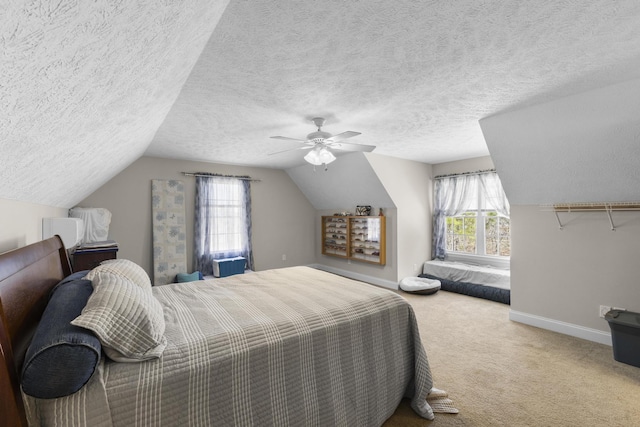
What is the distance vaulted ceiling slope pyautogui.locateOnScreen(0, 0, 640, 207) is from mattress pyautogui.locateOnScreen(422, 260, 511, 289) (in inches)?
112

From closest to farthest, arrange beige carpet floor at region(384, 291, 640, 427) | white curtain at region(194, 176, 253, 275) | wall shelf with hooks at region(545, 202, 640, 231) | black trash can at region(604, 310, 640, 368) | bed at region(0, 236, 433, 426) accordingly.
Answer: bed at region(0, 236, 433, 426) < beige carpet floor at region(384, 291, 640, 427) < black trash can at region(604, 310, 640, 368) < wall shelf with hooks at region(545, 202, 640, 231) < white curtain at region(194, 176, 253, 275)

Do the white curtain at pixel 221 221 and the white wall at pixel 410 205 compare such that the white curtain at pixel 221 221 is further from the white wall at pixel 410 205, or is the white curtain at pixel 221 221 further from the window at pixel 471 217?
the window at pixel 471 217

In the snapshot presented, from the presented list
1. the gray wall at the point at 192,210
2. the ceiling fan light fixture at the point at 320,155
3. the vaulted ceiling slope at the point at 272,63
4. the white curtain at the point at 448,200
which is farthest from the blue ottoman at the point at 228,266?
the white curtain at the point at 448,200

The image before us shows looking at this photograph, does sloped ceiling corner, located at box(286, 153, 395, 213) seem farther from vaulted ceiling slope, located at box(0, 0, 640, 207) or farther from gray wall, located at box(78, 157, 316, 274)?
vaulted ceiling slope, located at box(0, 0, 640, 207)

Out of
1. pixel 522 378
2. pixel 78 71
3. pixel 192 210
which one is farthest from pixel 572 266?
pixel 192 210

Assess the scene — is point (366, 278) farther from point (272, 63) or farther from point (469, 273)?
point (272, 63)

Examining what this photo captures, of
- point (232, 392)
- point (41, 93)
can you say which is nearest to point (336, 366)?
point (232, 392)

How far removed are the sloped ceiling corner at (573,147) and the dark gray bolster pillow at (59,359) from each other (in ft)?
12.1

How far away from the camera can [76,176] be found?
2492 mm

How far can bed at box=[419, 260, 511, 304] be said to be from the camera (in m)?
4.46

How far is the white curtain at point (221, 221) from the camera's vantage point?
531 centimetres

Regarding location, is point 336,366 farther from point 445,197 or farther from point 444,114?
point 445,197

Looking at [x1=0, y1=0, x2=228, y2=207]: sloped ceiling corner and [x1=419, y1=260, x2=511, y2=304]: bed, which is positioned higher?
[x1=0, y1=0, x2=228, y2=207]: sloped ceiling corner

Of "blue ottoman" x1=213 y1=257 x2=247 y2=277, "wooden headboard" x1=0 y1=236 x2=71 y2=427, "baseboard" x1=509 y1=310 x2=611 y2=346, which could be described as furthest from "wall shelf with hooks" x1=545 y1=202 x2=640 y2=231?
"blue ottoman" x1=213 y1=257 x2=247 y2=277
